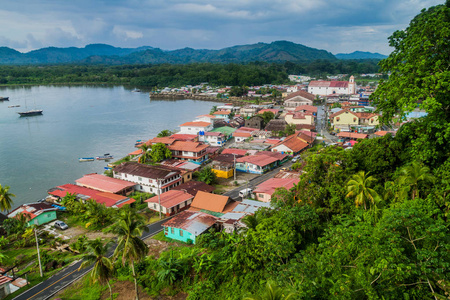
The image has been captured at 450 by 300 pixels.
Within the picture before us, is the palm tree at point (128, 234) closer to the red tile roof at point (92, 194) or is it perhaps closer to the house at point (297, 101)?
the red tile roof at point (92, 194)

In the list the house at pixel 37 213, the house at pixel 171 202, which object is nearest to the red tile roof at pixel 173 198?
the house at pixel 171 202

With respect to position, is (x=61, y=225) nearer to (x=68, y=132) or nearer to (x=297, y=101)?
(x=68, y=132)

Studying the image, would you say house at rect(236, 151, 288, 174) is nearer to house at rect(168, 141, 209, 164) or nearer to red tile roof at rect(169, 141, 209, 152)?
house at rect(168, 141, 209, 164)

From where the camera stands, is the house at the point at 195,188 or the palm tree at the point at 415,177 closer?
the palm tree at the point at 415,177

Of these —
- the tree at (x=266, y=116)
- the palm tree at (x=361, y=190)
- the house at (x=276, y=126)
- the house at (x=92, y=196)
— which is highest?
the palm tree at (x=361, y=190)

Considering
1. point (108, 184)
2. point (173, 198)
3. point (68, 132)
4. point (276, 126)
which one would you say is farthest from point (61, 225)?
point (68, 132)

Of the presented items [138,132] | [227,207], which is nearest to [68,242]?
[227,207]
